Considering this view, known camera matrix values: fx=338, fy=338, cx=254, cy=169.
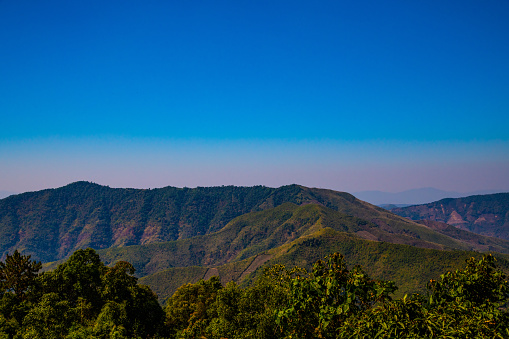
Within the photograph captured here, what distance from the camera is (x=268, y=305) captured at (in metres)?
29.4

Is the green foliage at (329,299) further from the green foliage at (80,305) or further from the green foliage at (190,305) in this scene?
the green foliage at (190,305)

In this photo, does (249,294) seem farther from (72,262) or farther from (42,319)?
(72,262)

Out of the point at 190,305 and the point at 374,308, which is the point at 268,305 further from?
the point at 190,305

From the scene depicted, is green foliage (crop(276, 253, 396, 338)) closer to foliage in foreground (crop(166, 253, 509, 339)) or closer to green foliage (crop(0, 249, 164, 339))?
foliage in foreground (crop(166, 253, 509, 339))

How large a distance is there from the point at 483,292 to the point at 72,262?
48.4 meters

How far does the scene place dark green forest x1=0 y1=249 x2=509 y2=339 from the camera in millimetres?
13945

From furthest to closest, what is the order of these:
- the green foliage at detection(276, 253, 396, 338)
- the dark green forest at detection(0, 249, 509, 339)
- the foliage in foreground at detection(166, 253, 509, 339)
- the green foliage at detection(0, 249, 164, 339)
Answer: the green foliage at detection(0, 249, 164, 339) < the green foliage at detection(276, 253, 396, 338) < the dark green forest at detection(0, 249, 509, 339) < the foliage in foreground at detection(166, 253, 509, 339)

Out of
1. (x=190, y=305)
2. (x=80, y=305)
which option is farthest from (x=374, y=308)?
(x=190, y=305)

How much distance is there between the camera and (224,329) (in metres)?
27.9

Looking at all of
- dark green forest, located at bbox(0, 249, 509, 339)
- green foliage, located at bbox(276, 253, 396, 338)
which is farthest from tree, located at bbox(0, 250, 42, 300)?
green foliage, located at bbox(276, 253, 396, 338)

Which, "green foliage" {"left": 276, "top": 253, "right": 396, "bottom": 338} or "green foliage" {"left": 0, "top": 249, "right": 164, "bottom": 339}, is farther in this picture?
"green foliage" {"left": 0, "top": 249, "right": 164, "bottom": 339}

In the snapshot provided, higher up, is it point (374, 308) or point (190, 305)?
point (374, 308)

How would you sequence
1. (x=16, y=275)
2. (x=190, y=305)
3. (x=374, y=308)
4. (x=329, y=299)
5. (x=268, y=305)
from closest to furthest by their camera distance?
(x=374, y=308) → (x=329, y=299) → (x=268, y=305) → (x=16, y=275) → (x=190, y=305)

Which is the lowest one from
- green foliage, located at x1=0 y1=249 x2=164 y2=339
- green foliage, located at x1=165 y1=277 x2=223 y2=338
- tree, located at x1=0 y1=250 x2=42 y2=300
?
green foliage, located at x1=165 y1=277 x2=223 y2=338
